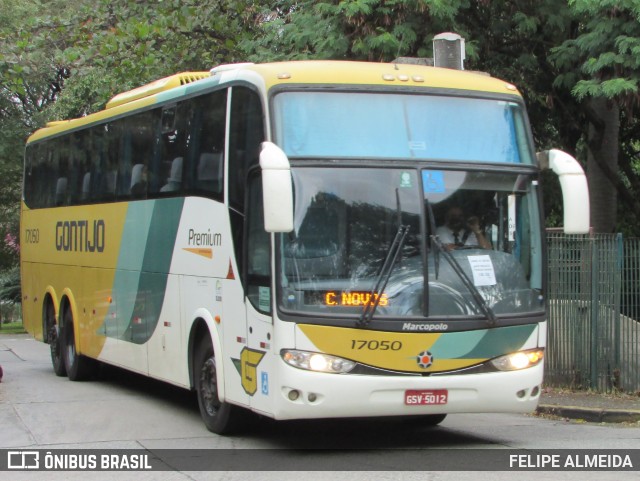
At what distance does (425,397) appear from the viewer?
8.70 m

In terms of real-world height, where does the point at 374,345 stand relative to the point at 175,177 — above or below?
below

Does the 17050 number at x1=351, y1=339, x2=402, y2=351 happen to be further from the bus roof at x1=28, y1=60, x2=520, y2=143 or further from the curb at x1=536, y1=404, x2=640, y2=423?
→ the curb at x1=536, y1=404, x2=640, y2=423

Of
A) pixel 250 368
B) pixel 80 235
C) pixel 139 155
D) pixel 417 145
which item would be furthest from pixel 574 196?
pixel 80 235

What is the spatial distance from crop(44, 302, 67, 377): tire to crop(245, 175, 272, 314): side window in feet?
26.7

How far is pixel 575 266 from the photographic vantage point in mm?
13719

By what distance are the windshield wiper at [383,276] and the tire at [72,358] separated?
8260mm

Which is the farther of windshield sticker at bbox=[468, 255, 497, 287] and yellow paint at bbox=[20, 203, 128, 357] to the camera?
yellow paint at bbox=[20, 203, 128, 357]

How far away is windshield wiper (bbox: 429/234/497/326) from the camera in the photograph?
8758mm

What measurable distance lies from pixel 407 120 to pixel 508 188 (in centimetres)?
110

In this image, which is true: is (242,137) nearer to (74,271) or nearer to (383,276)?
(383,276)

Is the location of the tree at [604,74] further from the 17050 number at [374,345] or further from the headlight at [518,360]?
A: the 17050 number at [374,345]

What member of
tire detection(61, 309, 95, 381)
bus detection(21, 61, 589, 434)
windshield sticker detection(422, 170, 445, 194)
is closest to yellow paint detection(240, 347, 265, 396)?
bus detection(21, 61, 589, 434)

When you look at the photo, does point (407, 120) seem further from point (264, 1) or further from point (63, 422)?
point (264, 1)

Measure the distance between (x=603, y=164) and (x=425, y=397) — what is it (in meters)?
10.9
